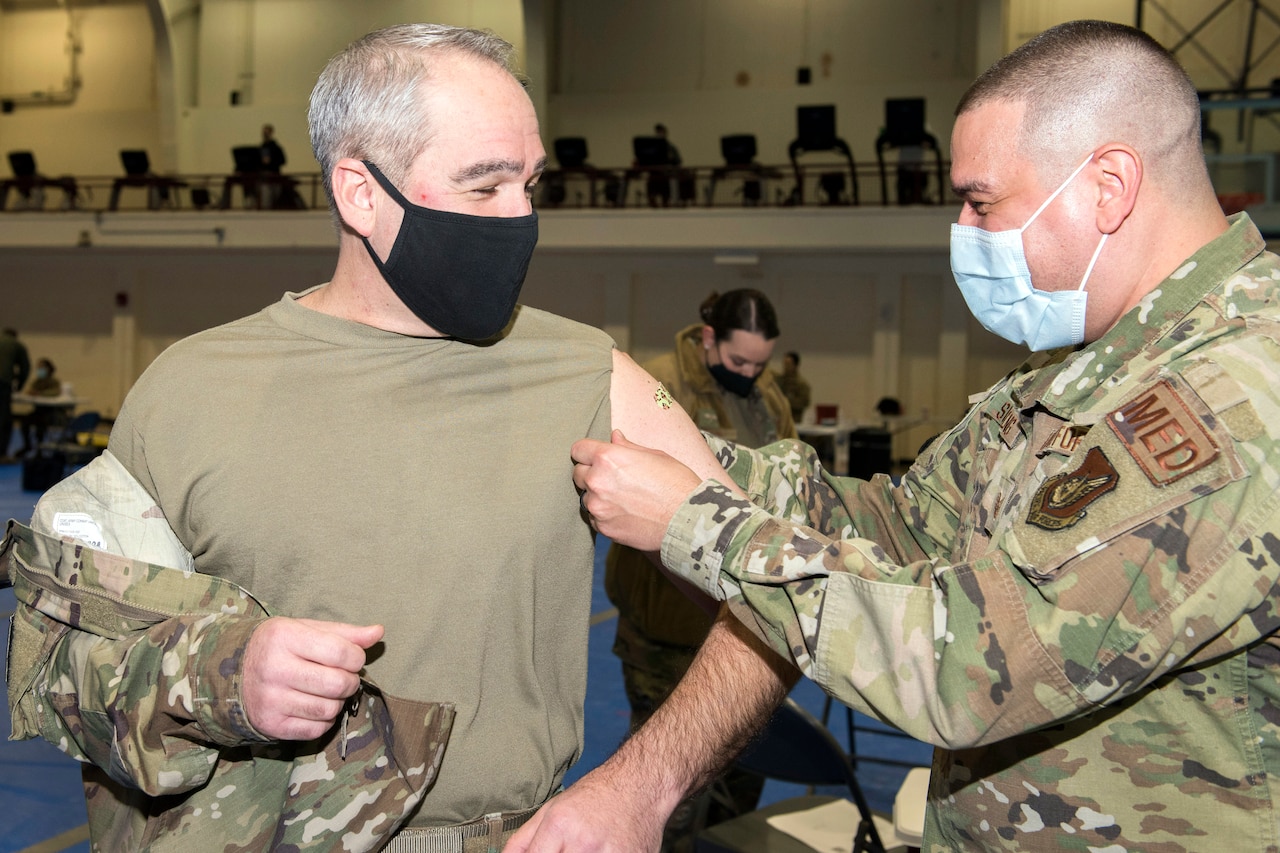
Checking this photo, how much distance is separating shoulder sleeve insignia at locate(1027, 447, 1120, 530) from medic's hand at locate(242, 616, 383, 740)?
712 millimetres

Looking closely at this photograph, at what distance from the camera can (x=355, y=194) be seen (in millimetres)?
1381

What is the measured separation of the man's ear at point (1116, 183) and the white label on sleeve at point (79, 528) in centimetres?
130

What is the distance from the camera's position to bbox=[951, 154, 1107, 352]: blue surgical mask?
4.74 ft

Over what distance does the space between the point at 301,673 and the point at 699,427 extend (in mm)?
2089

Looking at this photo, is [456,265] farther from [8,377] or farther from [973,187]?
[8,377]

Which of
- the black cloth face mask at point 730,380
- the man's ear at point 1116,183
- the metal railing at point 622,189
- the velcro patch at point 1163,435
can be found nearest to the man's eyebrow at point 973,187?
the man's ear at point 1116,183

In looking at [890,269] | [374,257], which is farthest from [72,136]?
[374,257]

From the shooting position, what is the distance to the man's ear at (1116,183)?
1317mm

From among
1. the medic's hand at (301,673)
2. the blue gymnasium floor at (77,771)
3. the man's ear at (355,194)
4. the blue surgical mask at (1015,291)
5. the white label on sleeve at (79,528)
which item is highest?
the man's ear at (355,194)

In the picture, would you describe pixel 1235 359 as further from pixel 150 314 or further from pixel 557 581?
pixel 150 314

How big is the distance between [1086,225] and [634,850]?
0.97 m

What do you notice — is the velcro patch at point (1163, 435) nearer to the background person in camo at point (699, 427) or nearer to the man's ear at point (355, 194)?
the man's ear at point (355, 194)

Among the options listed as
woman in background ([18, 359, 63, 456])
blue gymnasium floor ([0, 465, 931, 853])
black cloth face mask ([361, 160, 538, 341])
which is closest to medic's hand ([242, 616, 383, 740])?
black cloth face mask ([361, 160, 538, 341])

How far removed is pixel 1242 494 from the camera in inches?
42.1
